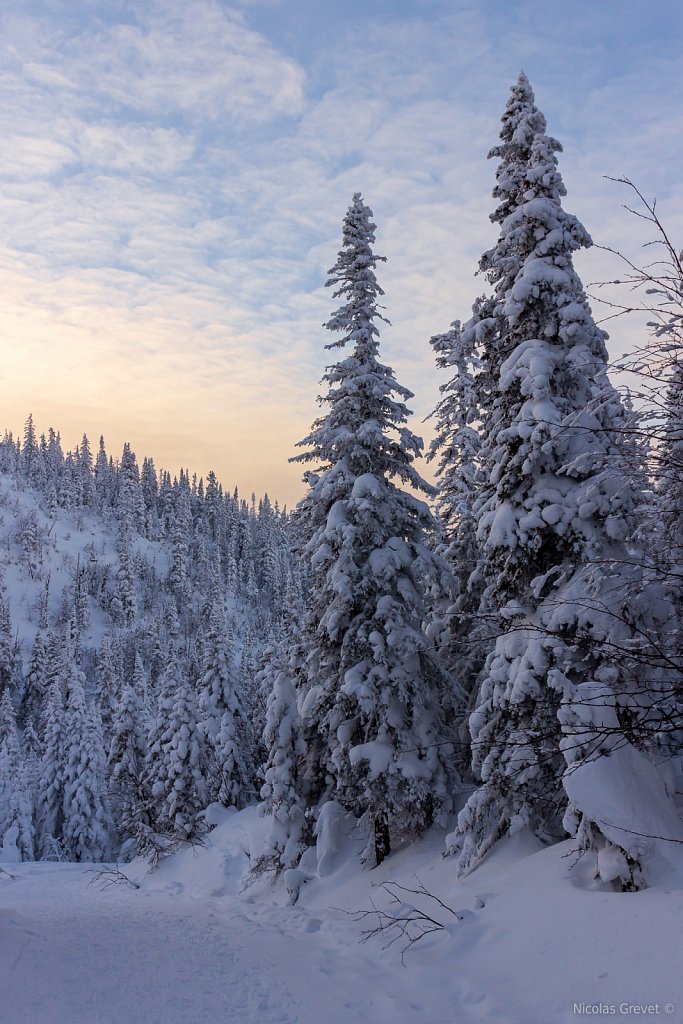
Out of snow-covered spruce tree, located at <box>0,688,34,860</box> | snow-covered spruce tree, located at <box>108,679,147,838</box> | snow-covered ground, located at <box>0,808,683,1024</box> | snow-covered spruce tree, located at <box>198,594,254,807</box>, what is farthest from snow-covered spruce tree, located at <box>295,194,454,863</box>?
snow-covered spruce tree, located at <box>0,688,34,860</box>

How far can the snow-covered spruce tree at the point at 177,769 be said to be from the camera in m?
31.2

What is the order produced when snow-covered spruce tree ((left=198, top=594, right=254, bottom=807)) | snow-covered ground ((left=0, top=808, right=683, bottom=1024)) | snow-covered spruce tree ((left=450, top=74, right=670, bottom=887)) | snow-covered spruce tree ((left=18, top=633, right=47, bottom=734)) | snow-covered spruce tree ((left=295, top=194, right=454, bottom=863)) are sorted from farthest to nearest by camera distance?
snow-covered spruce tree ((left=18, top=633, right=47, bottom=734))
snow-covered spruce tree ((left=198, top=594, right=254, bottom=807))
snow-covered spruce tree ((left=295, top=194, right=454, bottom=863))
snow-covered spruce tree ((left=450, top=74, right=670, bottom=887))
snow-covered ground ((left=0, top=808, right=683, bottom=1024))

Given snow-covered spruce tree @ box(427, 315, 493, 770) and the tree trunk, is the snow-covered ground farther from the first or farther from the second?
snow-covered spruce tree @ box(427, 315, 493, 770)

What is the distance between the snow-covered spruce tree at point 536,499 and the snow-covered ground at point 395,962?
152 cm

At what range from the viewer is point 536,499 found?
11.6 metres

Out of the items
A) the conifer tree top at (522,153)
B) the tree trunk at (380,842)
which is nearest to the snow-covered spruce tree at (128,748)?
the tree trunk at (380,842)

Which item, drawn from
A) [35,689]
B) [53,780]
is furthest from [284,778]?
[35,689]

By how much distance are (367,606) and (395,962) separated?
8735 millimetres

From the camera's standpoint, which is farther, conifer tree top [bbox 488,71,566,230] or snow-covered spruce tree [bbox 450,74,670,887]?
conifer tree top [bbox 488,71,566,230]

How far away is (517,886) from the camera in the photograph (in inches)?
353

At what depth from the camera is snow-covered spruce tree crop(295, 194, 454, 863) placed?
596 inches

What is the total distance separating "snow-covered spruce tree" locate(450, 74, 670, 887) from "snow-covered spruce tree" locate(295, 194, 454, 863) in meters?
3.11

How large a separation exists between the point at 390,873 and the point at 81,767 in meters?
44.6

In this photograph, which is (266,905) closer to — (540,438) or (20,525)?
(540,438)
